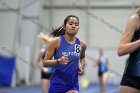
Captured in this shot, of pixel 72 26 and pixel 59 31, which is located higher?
pixel 72 26

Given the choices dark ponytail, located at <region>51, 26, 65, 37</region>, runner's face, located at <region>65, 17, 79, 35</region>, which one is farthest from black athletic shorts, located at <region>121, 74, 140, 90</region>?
dark ponytail, located at <region>51, 26, 65, 37</region>

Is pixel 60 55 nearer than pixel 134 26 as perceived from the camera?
No

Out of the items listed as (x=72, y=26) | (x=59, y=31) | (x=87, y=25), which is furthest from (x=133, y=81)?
(x=87, y=25)

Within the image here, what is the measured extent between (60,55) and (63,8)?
2065 centimetres

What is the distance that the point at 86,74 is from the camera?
84.8 feet

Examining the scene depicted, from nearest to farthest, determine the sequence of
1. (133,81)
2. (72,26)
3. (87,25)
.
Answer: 1. (133,81)
2. (72,26)
3. (87,25)

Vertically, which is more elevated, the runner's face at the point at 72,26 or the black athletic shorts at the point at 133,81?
the runner's face at the point at 72,26

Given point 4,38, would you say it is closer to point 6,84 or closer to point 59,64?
point 6,84

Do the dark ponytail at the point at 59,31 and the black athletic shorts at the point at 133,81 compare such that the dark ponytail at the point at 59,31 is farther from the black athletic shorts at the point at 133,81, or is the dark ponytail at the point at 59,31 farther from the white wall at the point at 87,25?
the white wall at the point at 87,25

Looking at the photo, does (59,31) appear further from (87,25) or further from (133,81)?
(87,25)

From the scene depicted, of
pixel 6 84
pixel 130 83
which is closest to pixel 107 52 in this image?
pixel 6 84

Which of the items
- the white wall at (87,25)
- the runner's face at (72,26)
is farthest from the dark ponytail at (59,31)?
the white wall at (87,25)

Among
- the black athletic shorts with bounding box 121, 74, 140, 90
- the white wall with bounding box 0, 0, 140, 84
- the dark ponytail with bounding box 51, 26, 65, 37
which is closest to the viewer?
the black athletic shorts with bounding box 121, 74, 140, 90

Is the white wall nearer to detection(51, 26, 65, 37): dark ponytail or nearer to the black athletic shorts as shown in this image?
detection(51, 26, 65, 37): dark ponytail
